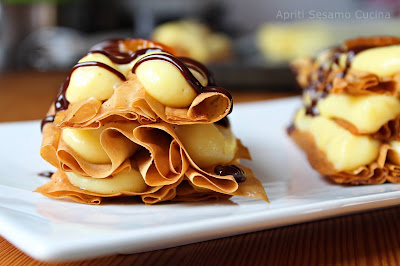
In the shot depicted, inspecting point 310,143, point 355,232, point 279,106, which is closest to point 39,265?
point 355,232

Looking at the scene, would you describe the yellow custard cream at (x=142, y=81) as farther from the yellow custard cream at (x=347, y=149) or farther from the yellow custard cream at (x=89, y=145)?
the yellow custard cream at (x=347, y=149)

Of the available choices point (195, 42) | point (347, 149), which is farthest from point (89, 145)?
point (195, 42)

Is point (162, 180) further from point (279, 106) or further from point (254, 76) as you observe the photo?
point (254, 76)

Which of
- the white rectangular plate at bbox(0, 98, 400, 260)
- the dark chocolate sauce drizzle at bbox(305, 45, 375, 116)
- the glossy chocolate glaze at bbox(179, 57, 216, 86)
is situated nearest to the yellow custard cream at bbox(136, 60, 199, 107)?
the glossy chocolate glaze at bbox(179, 57, 216, 86)

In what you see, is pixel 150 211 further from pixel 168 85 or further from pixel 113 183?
pixel 168 85

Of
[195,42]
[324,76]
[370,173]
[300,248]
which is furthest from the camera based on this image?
[195,42]

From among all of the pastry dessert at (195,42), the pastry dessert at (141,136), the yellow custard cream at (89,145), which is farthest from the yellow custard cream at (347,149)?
the pastry dessert at (195,42)
